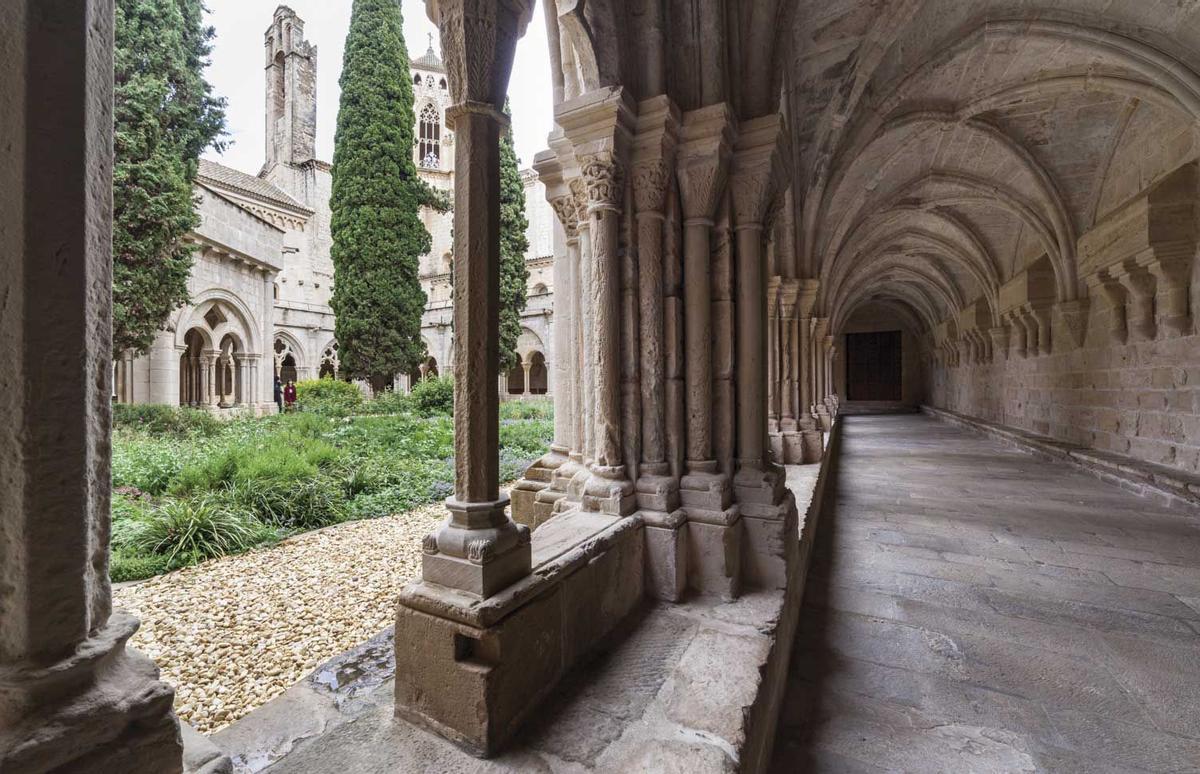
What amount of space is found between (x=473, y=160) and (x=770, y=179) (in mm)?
1609

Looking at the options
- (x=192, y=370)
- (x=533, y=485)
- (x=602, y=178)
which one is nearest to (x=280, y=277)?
(x=192, y=370)

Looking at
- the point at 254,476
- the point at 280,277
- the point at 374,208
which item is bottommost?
the point at 254,476

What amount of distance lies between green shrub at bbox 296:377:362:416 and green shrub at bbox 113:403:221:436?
9.34 ft

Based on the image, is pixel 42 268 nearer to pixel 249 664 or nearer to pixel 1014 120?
pixel 249 664

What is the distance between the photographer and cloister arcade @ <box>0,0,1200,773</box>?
0.72 meters

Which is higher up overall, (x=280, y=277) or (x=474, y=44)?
(x=280, y=277)

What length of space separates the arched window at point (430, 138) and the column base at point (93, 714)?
33014mm

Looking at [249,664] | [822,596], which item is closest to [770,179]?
[822,596]

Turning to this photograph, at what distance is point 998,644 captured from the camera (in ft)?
7.23

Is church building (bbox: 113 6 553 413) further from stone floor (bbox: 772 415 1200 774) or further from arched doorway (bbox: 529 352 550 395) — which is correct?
stone floor (bbox: 772 415 1200 774)

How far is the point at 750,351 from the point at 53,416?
2249 millimetres

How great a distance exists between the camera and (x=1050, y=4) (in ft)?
14.5

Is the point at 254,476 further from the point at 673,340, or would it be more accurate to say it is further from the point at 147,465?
the point at 673,340

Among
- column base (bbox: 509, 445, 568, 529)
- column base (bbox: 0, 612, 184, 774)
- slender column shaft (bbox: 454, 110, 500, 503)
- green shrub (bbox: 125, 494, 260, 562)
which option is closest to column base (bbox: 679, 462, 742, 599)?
column base (bbox: 509, 445, 568, 529)
